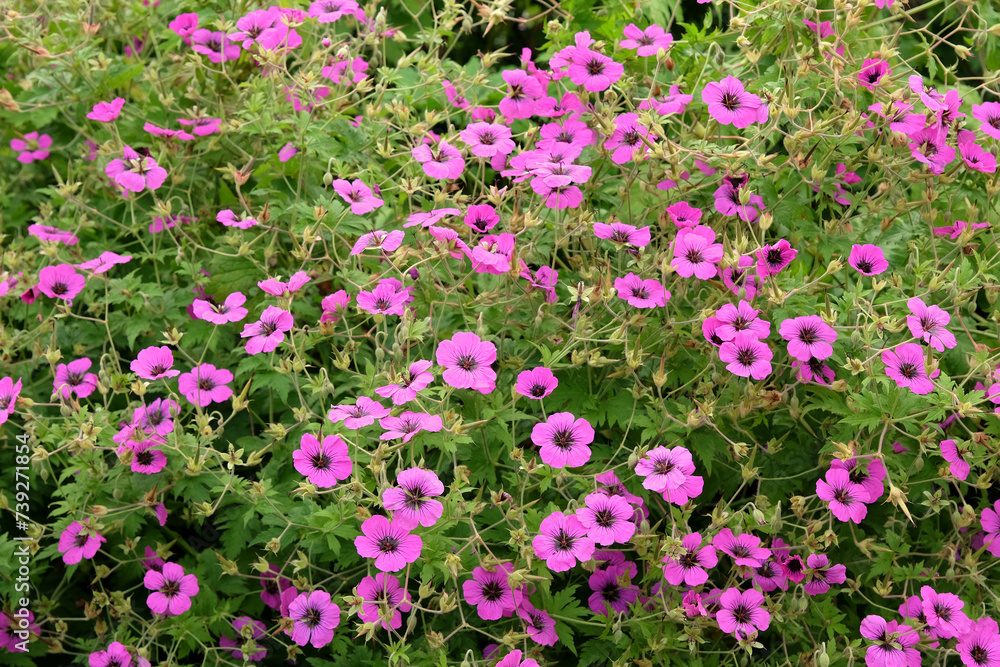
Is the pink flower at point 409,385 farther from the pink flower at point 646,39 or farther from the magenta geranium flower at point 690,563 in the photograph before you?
the pink flower at point 646,39

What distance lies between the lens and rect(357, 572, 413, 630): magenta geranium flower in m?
1.81

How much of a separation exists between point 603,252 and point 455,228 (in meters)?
0.47

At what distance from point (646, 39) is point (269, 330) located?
4.17 ft

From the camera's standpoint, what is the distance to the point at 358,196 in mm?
2229

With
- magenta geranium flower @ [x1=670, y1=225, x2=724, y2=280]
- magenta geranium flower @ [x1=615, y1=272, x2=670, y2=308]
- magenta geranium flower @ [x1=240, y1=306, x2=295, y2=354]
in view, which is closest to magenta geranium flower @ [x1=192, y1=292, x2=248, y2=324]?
magenta geranium flower @ [x1=240, y1=306, x2=295, y2=354]

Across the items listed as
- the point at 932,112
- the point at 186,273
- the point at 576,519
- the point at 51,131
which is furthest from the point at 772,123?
the point at 51,131

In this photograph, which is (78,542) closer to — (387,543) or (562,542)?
(387,543)

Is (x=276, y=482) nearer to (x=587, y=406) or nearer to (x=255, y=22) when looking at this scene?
(x=587, y=406)

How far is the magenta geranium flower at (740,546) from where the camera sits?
6.36 feet

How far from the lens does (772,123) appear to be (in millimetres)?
2053

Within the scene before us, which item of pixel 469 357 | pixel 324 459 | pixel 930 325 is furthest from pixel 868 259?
pixel 324 459

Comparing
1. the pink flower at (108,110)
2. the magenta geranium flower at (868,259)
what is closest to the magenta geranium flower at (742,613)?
the magenta geranium flower at (868,259)

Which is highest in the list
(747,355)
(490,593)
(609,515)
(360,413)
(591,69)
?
(591,69)

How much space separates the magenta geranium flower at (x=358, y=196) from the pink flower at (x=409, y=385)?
0.45 meters
